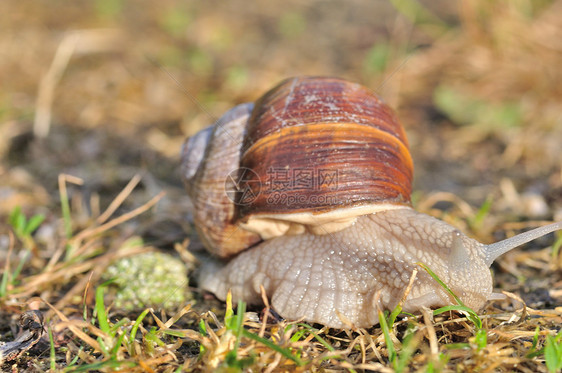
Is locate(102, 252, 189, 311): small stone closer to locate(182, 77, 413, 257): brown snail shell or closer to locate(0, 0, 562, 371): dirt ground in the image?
locate(0, 0, 562, 371): dirt ground

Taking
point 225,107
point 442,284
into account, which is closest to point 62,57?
point 225,107

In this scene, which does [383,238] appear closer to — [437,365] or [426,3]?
[437,365]

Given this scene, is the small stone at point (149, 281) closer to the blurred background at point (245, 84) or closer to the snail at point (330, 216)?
the snail at point (330, 216)

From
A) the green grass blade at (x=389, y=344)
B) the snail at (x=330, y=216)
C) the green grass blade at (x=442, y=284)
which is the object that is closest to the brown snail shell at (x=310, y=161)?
the snail at (x=330, y=216)

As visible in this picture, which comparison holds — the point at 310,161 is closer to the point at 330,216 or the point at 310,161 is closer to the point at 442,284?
the point at 330,216

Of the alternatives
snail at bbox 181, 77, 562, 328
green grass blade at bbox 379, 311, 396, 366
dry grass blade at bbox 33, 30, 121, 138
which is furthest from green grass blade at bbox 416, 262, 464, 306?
dry grass blade at bbox 33, 30, 121, 138
